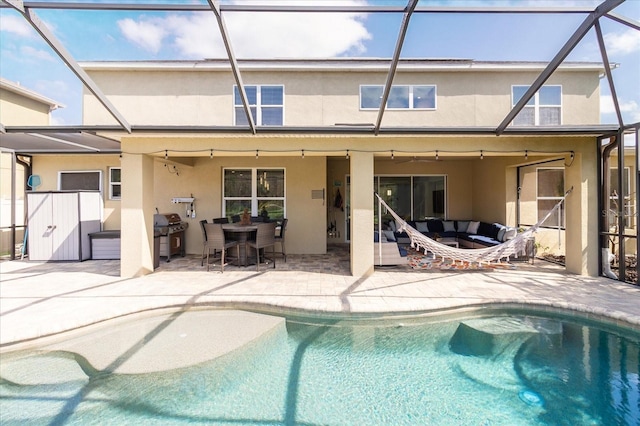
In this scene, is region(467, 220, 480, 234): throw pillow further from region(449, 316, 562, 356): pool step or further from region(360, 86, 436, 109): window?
region(449, 316, 562, 356): pool step

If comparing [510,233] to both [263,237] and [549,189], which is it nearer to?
[549,189]

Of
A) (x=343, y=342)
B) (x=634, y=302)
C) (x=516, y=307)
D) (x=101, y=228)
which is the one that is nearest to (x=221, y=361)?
(x=343, y=342)

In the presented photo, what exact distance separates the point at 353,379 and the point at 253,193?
6756mm

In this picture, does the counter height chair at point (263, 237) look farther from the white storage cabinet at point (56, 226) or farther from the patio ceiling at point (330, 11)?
the white storage cabinet at point (56, 226)

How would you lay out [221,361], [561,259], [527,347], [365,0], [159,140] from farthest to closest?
[561,259] → [159,140] → [365,0] → [527,347] → [221,361]

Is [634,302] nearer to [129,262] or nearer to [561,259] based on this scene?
[561,259]

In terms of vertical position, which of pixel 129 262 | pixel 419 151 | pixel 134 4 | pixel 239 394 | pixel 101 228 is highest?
pixel 134 4

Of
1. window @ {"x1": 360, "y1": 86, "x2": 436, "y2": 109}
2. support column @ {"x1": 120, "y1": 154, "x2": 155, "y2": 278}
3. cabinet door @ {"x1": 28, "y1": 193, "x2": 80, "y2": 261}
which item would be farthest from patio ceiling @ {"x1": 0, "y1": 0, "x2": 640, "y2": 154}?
window @ {"x1": 360, "y1": 86, "x2": 436, "y2": 109}

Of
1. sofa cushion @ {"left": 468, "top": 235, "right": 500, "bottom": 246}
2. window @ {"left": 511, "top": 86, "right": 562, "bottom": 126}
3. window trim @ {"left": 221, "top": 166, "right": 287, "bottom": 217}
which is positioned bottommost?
sofa cushion @ {"left": 468, "top": 235, "right": 500, "bottom": 246}

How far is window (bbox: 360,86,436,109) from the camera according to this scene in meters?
8.79

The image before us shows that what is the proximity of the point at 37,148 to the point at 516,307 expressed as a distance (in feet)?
37.0

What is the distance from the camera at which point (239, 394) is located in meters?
2.95

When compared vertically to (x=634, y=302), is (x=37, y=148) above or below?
above

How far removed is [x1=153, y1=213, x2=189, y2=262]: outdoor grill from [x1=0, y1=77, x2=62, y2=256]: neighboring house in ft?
12.7
